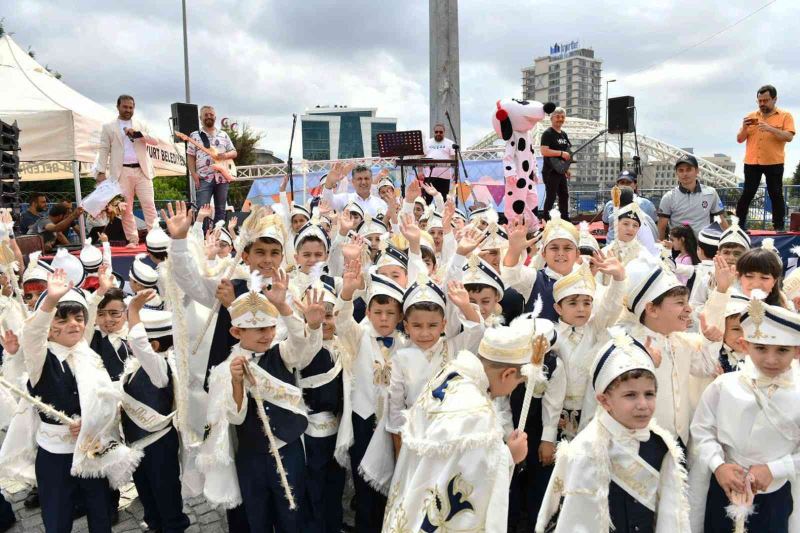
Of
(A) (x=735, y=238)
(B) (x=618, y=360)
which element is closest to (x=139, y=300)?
(B) (x=618, y=360)

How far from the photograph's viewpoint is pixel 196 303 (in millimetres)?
3760

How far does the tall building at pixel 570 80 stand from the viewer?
101250 millimetres

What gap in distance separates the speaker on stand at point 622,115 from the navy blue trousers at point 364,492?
9155 mm

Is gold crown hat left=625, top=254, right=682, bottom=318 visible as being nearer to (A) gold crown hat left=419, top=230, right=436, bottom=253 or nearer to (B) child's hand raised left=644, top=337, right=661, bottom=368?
(B) child's hand raised left=644, top=337, right=661, bottom=368

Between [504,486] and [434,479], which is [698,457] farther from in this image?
[434,479]

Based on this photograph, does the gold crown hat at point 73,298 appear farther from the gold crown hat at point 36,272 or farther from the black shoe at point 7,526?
the black shoe at point 7,526

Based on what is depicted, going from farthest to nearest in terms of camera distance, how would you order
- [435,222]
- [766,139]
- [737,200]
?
[737,200] → [766,139] → [435,222]

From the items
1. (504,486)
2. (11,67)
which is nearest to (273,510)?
(504,486)

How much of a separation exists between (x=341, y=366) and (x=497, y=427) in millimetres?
1299

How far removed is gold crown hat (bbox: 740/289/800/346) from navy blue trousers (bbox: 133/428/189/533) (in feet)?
10.5

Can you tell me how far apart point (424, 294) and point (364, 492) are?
4.24ft

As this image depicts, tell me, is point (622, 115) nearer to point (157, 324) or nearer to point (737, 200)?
point (737, 200)

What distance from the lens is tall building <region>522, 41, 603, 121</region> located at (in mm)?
101250

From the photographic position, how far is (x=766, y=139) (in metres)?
7.32
